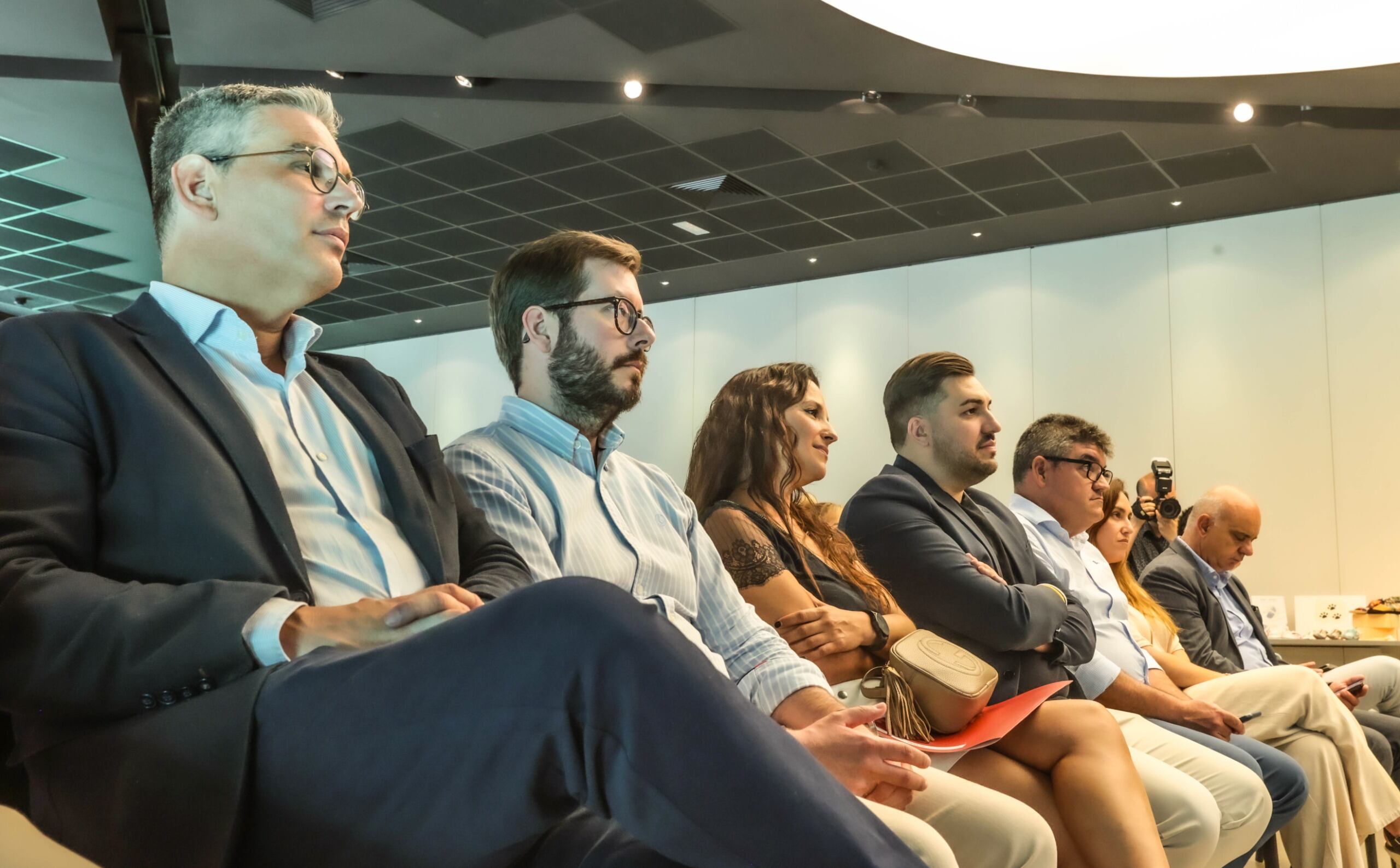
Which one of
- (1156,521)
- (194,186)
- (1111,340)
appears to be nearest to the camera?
(194,186)

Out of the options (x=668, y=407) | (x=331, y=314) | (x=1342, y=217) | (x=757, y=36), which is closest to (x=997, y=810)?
(x=757, y=36)

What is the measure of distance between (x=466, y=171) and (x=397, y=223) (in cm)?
119

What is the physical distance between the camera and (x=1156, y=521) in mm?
5102

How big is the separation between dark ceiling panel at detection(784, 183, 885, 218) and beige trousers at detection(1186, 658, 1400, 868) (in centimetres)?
474

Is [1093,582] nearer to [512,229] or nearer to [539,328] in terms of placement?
[539,328]

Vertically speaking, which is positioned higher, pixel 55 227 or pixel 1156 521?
pixel 55 227

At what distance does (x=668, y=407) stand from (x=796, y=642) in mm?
7735

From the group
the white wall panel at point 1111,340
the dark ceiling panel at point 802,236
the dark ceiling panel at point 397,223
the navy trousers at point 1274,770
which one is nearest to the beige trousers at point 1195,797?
the navy trousers at point 1274,770

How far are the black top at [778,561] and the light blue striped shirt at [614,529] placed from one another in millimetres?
304

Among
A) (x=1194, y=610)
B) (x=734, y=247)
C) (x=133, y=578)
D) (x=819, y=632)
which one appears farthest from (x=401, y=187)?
(x=133, y=578)

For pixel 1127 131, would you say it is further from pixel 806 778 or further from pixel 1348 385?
pixel 806 778

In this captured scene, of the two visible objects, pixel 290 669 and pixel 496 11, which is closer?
pixel 290 669

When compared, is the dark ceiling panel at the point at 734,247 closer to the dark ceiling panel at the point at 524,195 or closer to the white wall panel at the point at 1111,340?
the dark ceiling panel at the point at 524,195

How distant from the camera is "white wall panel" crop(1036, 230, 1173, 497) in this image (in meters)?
7.68
